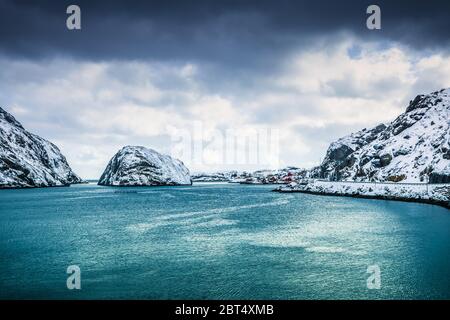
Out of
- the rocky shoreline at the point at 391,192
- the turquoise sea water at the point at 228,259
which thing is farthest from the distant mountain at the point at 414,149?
the turquoise sea water at the point at 228,259

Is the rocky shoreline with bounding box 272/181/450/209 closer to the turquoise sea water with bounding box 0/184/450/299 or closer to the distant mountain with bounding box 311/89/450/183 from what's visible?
the distant mountain with bounding box 311/89/450/183

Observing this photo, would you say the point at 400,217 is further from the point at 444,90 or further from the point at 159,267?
the point at 444,90

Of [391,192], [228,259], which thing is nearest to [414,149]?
[391,192]

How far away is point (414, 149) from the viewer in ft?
416

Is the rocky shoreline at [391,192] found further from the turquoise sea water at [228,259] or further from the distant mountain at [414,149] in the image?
the turquoise sea water at [228,259]

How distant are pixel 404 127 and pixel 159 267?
5666 inches

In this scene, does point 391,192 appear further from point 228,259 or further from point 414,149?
point 228,259

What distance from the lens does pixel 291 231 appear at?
45.9m

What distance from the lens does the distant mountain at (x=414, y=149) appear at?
10831 centimetres

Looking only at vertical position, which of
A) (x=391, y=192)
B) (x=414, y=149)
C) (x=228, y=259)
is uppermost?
(x=414, y=149)

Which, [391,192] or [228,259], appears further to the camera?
[391,192]

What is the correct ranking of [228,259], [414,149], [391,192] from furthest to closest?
[414,149] < [391,192] < [228,259]

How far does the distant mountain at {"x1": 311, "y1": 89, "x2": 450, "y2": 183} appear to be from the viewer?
108312 millimetres
